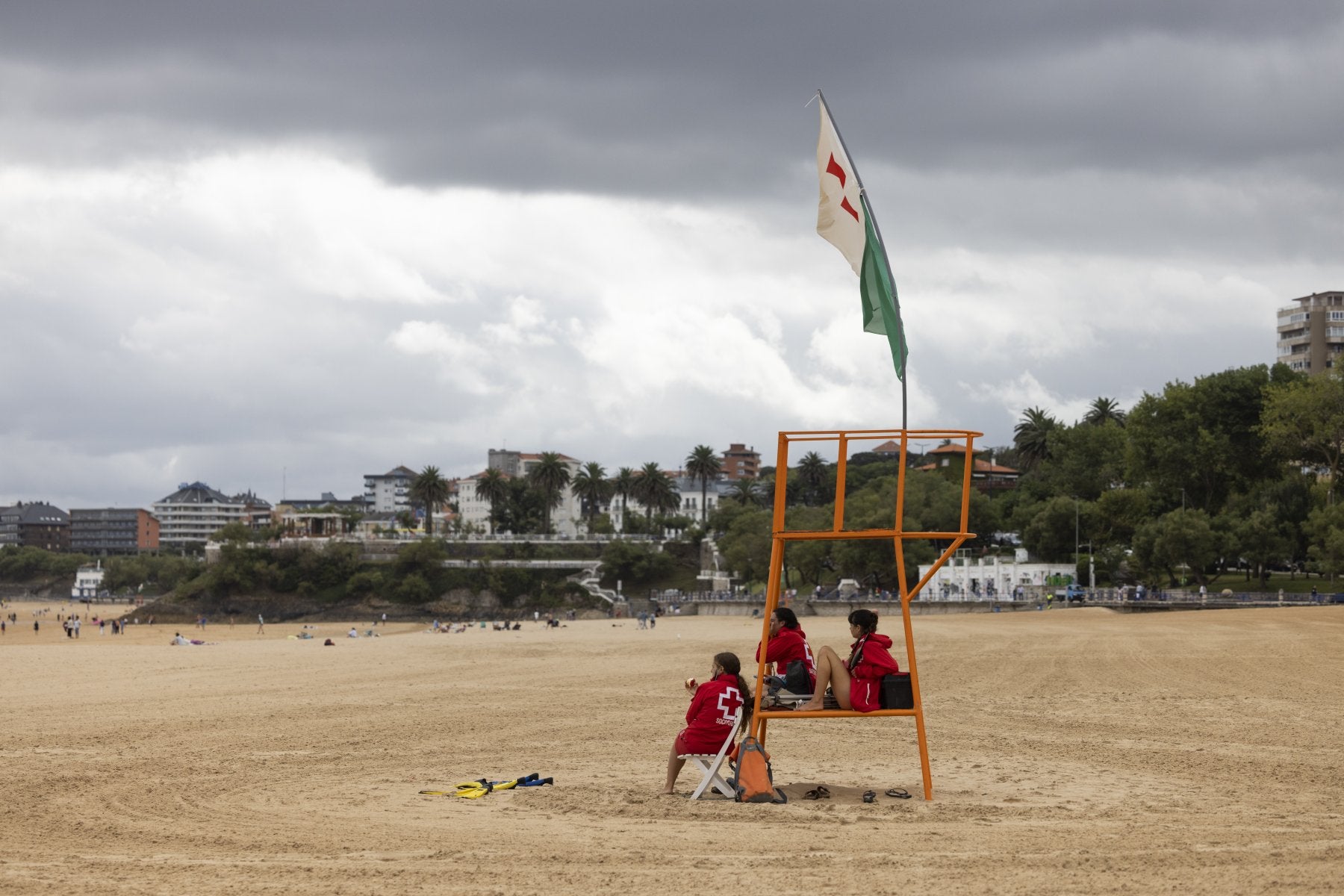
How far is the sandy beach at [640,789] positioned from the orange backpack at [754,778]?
188mm

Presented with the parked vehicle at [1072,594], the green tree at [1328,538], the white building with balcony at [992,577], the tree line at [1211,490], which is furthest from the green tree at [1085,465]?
the green tree at [1328,538]

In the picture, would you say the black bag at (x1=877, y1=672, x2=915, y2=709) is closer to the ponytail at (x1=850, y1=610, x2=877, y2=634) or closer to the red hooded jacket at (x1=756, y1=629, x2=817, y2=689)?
the ponytail at (x1=850, y1=610, x2=877, y2=634)

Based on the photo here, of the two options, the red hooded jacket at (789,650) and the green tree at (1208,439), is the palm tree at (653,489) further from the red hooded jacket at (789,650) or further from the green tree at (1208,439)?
the red hooded jacket at (789,650)

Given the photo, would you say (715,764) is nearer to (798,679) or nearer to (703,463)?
(798,679)

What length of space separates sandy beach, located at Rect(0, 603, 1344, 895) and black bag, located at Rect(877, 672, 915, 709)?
808 mm

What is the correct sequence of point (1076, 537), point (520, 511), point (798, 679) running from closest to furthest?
1. point (798, 679)
2. point (1076, 537)
3. point (520, 511)

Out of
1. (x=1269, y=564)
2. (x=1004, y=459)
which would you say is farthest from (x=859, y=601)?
(x=1004, y=459)

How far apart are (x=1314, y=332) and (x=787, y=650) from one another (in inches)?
4795

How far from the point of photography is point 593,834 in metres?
8.76

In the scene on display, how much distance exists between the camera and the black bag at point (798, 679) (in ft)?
35.6

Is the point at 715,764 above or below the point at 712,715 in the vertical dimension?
below

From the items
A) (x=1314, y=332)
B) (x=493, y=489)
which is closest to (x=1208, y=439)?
(x=1314, y=332)

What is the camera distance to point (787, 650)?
428 inches

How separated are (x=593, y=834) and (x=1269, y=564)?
76.3 m
